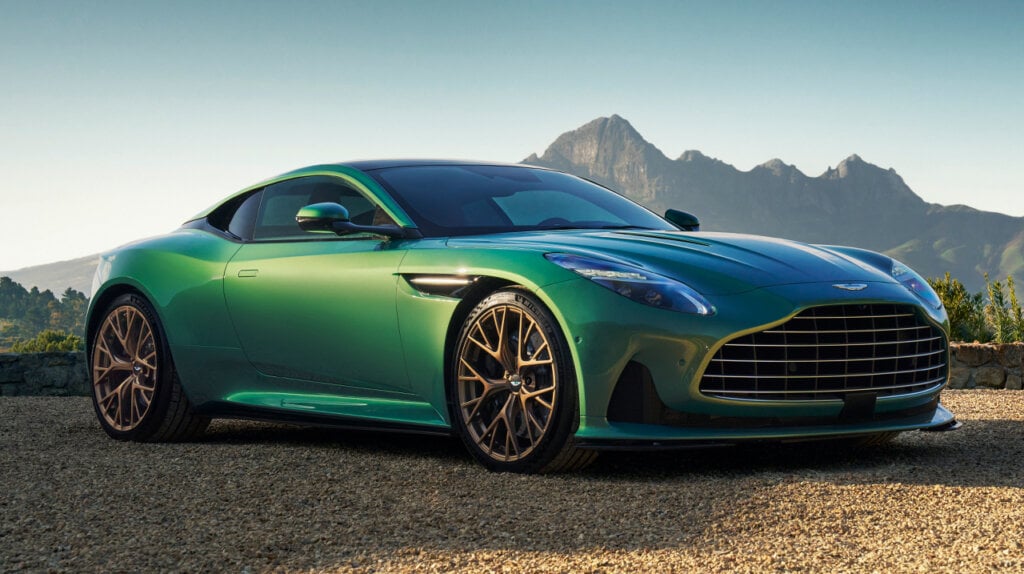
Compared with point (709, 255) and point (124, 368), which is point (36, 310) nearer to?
point (124, 368)

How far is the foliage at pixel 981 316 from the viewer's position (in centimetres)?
1227

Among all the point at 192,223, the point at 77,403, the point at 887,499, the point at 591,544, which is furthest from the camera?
the point at 77,403

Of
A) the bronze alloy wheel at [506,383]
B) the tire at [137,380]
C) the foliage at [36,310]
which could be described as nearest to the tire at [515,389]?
the bronze alloy wheel at [506,383]

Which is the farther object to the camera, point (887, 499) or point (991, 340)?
point (991, 340)

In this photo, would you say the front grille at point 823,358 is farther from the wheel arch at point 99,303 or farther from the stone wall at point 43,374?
the stone wall at point 43,374

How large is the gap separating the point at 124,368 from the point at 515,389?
3047 mm

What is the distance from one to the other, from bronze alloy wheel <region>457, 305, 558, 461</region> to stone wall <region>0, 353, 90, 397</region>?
311 inches

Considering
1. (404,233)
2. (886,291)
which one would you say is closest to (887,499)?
(886,291)

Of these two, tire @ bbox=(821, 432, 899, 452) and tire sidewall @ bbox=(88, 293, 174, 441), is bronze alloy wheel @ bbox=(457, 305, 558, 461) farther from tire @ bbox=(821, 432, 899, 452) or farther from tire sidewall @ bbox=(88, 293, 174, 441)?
tire sidewall @ bbox=(88, 293, 174, 441)

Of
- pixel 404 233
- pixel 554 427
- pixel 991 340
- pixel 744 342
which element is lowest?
pixel 991 340

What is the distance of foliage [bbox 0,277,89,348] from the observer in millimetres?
126750

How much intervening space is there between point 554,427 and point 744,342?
0.80 m

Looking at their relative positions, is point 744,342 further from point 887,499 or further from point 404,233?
point 404,233

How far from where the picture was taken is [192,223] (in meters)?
6.74
